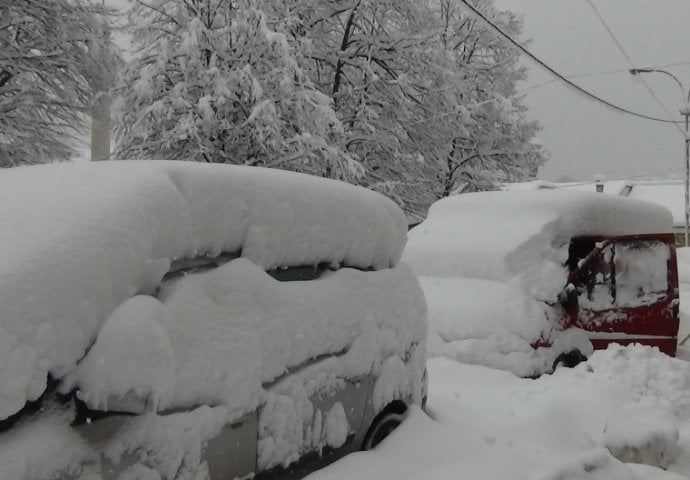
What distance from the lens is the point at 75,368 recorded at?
1.88m

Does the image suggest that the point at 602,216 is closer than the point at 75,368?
No

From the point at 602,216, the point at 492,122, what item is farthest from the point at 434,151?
the point at 602,216

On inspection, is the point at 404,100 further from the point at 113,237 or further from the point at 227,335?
the point at 113,237

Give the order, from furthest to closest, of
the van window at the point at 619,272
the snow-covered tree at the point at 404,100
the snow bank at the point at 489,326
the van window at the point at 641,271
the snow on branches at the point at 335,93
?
the snow-covered tree at the point at 404,100
the snow on branches at the point at 335,93
the van window at the point at 641,271
the van window at the point at 619,272
the snow bank at the point at 489,326

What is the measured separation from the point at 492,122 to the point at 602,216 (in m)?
12.2

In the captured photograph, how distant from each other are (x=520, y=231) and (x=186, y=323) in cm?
469

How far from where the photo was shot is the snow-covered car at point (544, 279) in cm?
568

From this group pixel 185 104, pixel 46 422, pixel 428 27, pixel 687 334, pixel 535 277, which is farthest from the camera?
pixel 428 27

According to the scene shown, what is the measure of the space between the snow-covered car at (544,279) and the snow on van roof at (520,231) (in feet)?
0.04

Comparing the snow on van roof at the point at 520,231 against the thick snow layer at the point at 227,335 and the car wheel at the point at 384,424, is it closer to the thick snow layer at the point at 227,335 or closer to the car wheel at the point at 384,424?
the car wheel at the point at 384,424

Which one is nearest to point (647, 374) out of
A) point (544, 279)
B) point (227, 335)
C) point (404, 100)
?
point (544, 279)

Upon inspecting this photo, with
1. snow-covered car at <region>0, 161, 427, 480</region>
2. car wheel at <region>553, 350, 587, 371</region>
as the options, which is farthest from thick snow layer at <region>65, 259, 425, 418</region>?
car wheel at <region>553, 350, 587, 371</region>

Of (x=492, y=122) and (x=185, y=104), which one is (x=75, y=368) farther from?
(x=492, y=122)

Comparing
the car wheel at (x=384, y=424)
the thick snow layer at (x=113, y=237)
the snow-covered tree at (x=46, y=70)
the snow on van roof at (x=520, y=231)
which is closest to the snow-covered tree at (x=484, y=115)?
the snow-covered tree at (x=46, y=70)
